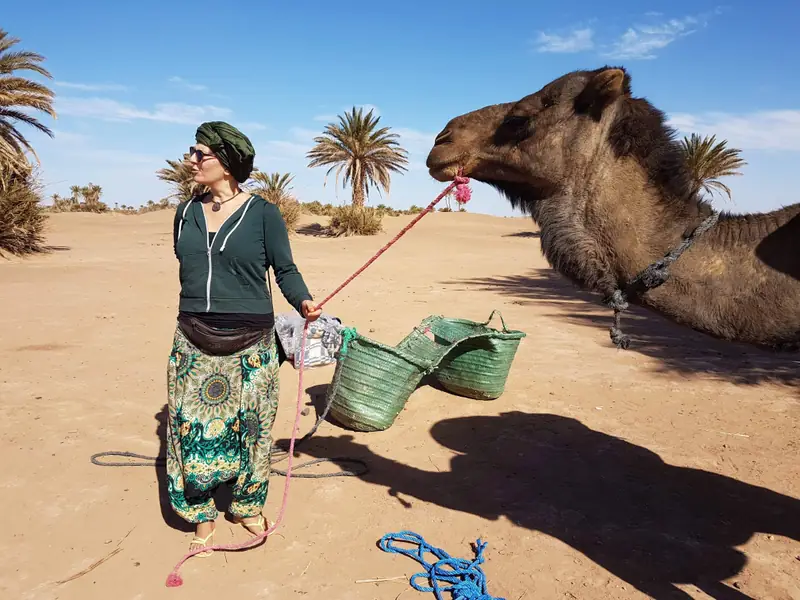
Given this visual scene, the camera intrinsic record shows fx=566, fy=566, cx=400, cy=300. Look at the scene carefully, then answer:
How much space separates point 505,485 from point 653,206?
2670 millimetres

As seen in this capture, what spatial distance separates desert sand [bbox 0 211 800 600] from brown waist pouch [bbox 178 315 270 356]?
1255 millimetres

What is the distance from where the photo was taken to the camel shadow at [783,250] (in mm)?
2305

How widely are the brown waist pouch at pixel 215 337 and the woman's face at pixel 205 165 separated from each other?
77 cm

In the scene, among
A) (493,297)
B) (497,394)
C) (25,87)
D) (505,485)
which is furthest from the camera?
(25,87)

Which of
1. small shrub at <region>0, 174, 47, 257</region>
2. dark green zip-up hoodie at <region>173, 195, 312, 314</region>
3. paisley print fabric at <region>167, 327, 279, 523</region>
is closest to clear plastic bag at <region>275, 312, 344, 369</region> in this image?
paisley print fabric at <region>167, 327, 279, 523</region>

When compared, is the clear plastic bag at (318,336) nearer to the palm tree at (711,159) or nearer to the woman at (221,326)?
the woman at (221,326)

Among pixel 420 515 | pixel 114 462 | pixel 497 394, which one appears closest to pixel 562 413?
pixel 497 394

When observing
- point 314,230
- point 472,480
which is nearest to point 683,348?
point 472,480

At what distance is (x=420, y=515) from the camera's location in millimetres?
3924

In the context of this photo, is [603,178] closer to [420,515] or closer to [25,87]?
[420,515]

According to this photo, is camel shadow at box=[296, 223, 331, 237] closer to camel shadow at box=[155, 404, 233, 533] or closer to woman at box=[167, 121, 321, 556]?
camel shadow at box=[155, 404, 233, 533]

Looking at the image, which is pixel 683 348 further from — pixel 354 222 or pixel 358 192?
pixel 358 192

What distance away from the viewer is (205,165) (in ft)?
10.2

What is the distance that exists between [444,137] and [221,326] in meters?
1.57
